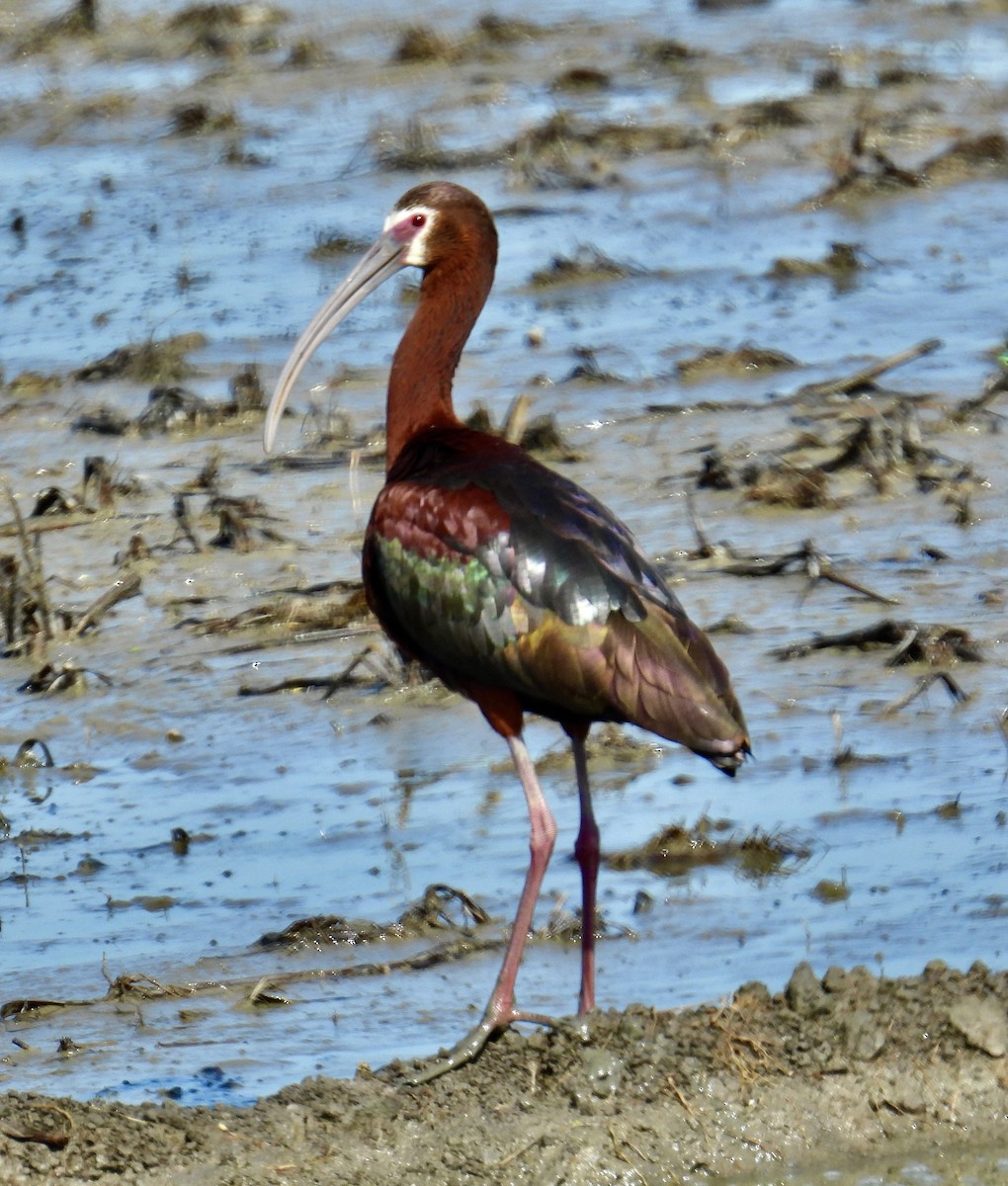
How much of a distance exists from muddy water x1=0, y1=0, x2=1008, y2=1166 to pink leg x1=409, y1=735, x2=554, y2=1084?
27 centimetres

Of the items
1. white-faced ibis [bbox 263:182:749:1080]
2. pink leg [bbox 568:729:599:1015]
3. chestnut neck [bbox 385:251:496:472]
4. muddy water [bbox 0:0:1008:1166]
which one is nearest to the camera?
white-faced ibis [bbox 263:182:749:1080]

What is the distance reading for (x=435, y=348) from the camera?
224 inches

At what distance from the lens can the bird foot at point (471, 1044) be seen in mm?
4641

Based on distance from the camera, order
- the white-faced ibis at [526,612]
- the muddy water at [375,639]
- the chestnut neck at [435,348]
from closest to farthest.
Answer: the white-faced ibis at [526,612]
the muddy water at [375,639]
the chestnut neck at [435,348]

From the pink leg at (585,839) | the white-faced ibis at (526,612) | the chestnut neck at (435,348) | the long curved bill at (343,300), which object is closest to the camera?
the white-faced ibis at (526,612)

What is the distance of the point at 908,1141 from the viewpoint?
4.59 metres

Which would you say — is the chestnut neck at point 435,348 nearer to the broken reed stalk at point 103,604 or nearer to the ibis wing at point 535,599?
the ibis wing at point 535,599

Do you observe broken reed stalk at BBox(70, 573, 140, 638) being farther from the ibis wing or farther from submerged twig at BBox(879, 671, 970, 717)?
submerged twig at BBox(879, 671, 970, 717)

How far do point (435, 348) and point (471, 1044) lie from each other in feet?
Result: 5.79

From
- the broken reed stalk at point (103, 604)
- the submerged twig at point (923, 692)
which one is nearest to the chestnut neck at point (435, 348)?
the submerged twig at point (923, 692)

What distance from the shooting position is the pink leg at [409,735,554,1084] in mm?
4715

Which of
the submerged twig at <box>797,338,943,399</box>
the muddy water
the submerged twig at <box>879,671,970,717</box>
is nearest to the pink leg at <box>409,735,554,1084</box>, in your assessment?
the muddy water

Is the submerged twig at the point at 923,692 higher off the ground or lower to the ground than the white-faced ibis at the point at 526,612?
lower

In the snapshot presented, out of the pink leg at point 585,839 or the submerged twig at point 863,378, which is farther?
the submerged twig at point 863,378
